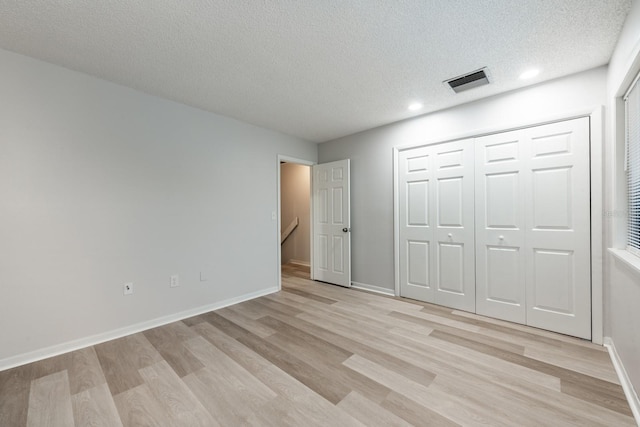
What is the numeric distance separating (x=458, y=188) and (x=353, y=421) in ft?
8.52

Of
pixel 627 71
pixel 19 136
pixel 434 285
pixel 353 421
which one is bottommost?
pixel 353 421

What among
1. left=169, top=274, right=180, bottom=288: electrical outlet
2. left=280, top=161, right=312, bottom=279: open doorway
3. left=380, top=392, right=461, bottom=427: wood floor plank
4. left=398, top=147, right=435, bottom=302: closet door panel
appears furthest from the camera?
left=280, top=161, right=312, bottom=279: open doorway

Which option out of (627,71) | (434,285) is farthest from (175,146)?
(627,71)

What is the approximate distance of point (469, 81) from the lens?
2459 mm

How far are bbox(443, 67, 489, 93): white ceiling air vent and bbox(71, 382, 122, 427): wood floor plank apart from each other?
358cm

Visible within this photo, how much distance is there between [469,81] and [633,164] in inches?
53.8

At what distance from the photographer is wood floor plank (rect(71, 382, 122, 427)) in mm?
1470

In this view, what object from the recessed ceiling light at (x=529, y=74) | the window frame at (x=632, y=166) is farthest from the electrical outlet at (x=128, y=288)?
the recessed ceiling light at (x=529, y=74)

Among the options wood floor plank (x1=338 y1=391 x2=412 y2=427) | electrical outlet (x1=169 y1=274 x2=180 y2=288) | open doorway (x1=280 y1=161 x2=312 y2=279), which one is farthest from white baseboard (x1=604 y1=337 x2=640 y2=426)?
open doorway (x1=280 y1=161 x2=312 y2=279)

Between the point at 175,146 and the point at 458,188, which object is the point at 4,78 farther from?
the point at 458,188

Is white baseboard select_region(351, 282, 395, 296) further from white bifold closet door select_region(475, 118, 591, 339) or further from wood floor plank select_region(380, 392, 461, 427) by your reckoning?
wood floor plank select_region(380, 392, 461, 427)

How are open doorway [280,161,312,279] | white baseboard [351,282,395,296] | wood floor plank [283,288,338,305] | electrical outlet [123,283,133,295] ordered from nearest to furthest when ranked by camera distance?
electrical outlet [123,283,133,295], wood floor plank [283,288,338,305], white baseboard [351,282,395,296], open doorway [280,161,312,279]

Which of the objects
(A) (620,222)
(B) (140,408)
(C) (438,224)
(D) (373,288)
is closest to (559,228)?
(A) (620,222)

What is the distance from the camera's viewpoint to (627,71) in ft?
5.35
